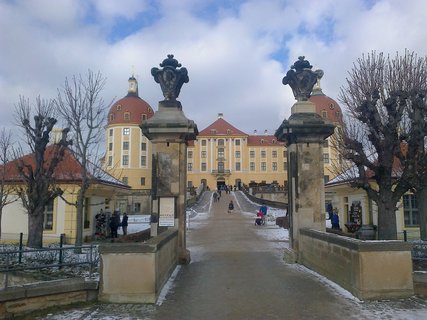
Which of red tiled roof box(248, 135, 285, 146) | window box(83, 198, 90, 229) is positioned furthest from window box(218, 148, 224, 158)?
window box(83, 198, 90, 229)

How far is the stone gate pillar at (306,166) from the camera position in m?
13.1

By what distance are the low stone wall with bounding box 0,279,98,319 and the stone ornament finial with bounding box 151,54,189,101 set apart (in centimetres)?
709

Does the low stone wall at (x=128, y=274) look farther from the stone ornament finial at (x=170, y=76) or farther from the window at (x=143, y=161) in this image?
the window at (x=143, y=161)

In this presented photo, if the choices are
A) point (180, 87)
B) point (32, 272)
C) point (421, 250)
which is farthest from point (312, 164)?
point (32, 272)

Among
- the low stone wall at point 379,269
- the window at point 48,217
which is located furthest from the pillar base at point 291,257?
the window at point 48,217

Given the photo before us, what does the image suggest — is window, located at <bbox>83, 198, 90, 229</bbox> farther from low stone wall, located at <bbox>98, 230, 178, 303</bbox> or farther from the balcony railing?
the balcony railing

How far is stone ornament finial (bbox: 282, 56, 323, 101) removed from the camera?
1365 centimetres

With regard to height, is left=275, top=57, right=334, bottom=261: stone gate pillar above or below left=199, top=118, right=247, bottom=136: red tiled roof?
below

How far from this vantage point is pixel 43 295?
26.2 ft

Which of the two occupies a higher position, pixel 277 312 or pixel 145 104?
pixel 145 104

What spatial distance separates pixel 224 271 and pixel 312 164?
437cm

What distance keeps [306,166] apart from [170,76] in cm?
523

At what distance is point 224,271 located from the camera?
1168cm

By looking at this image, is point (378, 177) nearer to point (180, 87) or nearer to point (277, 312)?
point (180, 87)
